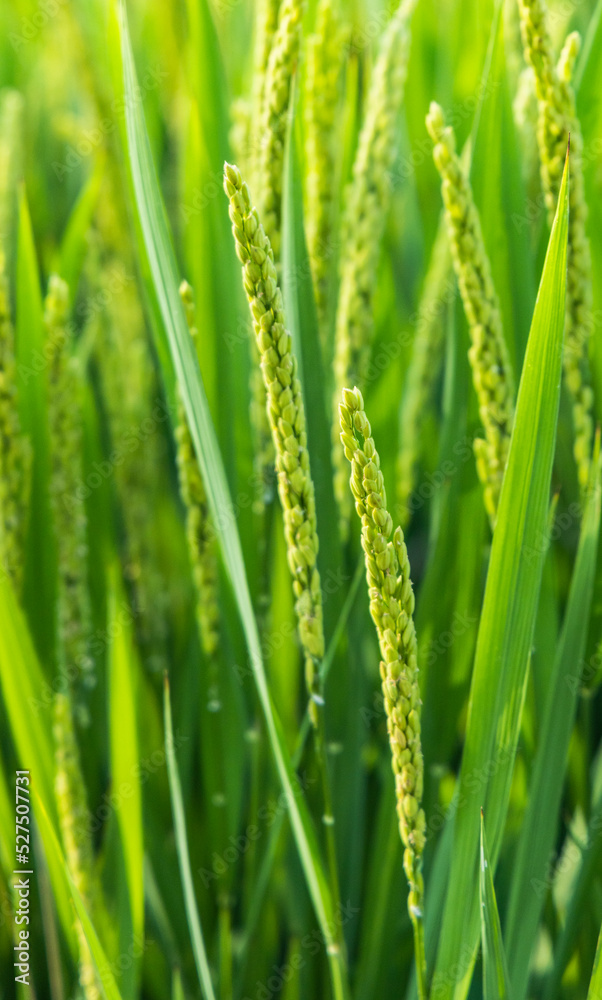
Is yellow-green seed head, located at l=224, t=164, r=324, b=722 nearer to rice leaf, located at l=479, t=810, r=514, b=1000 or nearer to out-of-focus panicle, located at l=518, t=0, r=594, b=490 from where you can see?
rice leaf, located at l=479, t=810, r=514, b=1000

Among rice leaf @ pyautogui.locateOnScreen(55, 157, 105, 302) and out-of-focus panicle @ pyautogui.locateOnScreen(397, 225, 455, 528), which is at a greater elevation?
rice leaf @ pyautogui.locateOnScreen(55, 157, 105, 302)

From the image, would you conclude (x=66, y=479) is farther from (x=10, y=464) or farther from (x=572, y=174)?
(x=572, y=174)

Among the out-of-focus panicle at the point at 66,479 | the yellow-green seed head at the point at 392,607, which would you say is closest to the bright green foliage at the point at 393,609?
the yellow-green seed head at the point at 392,607

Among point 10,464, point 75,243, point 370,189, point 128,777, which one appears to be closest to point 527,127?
point 370,189

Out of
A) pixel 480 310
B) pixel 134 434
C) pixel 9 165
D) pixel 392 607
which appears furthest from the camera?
pixel 9 165

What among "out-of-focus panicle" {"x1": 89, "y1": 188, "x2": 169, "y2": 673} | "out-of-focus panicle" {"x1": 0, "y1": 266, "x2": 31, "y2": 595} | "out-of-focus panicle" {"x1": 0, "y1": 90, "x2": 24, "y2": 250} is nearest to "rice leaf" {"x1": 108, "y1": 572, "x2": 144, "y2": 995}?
"out-of-focus panicle" {"x1": 0, "y1": 266, "x2": 31, "y2": 595}

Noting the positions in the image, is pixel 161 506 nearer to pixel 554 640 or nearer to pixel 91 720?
pixel 91 720

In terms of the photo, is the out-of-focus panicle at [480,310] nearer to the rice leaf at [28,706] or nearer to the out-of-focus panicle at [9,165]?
the rice leaf at [28,706]
